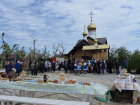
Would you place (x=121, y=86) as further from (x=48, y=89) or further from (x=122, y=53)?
(x=122, y=53)

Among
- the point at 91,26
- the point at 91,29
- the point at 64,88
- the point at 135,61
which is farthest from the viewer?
the point at 91,29

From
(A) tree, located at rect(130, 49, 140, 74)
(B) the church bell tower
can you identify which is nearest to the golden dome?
(B) the church bell tower

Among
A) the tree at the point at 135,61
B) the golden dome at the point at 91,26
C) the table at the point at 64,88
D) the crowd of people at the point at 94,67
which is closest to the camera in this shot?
the table at the point at 64,88

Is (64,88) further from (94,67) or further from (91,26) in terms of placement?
(91,26)

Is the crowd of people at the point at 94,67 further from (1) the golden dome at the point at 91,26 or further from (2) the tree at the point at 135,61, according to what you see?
(1) the golden dome at the point at 91,26

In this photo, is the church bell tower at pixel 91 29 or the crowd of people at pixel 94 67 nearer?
the crowd of people at pixel 94 67

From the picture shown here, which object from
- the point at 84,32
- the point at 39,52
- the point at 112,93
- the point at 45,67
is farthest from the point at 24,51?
the point at 112,93

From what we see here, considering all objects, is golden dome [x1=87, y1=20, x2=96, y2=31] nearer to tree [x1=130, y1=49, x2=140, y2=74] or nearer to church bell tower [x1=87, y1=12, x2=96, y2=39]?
church bell tower [x1=87, y1=12, x2=96, y2=39]

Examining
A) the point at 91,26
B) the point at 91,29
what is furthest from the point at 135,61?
the point at 91,29

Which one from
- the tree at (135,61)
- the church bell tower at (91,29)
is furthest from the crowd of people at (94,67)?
the church bell tower at (91,29)

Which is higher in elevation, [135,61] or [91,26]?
[91,26]

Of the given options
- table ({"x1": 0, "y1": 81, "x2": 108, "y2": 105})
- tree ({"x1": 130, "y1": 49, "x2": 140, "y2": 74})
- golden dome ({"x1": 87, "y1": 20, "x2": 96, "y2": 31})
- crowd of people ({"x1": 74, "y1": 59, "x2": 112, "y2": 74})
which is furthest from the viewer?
golden dome ({"x1": 87, "y1": 20, "x2": 96, "y2": 31})

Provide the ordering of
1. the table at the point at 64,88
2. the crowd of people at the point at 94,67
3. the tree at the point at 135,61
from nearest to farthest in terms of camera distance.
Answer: the table at the point at 64,88
the crowd of people at the point at 94,67
the tree at the point at 135,61

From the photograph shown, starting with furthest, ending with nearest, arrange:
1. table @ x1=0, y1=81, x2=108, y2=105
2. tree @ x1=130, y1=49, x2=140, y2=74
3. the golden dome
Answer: the golden dome < tree @ x1=130, y1=49, x2=140, y2=74 < table @ x1=0, y1=81, x2=108, y2=105
